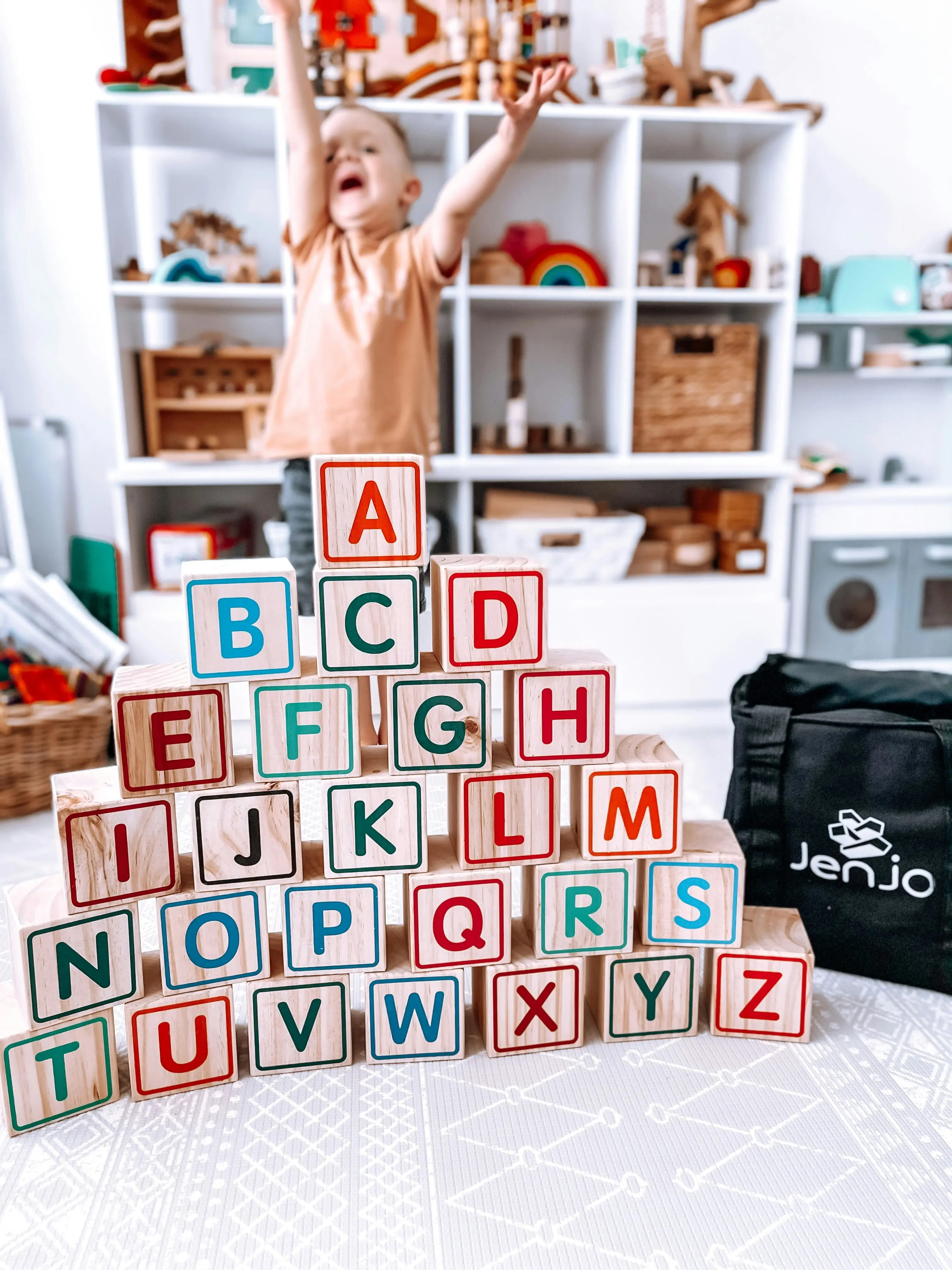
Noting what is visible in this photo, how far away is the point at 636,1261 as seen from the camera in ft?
2.71

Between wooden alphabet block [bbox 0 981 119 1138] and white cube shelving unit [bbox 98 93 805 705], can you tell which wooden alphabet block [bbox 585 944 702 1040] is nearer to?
wooden alphabet block [bbox 0 981 119 1138]

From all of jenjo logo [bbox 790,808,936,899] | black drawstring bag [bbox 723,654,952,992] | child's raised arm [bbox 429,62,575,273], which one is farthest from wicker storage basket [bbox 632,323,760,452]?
jenjo logo [bbox 790,808,936,899]

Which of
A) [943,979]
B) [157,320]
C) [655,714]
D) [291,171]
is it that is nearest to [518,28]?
[291,171]

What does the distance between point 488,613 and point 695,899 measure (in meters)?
0.42

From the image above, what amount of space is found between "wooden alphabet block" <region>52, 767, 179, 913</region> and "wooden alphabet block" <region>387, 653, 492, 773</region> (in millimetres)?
254

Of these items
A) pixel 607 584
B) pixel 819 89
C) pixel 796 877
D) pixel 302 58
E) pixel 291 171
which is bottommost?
pixel 796 877

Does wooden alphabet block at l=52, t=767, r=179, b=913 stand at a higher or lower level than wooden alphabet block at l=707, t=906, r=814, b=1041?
higher

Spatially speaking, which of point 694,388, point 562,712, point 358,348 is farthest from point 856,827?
point 694,388

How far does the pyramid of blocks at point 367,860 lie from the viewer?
3.26 feet

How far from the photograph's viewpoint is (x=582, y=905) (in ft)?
3.62

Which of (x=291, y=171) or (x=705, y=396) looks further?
(x=705, y=396)

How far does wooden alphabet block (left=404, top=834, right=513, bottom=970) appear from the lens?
3.51 feet

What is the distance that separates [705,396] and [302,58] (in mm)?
1212

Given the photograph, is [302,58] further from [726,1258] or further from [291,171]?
[726,1258]
